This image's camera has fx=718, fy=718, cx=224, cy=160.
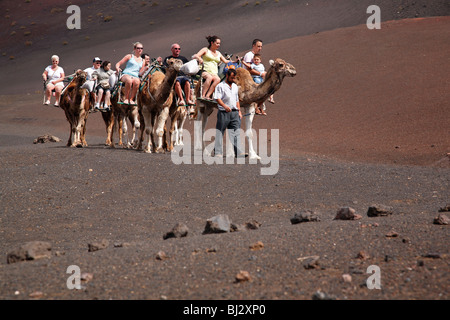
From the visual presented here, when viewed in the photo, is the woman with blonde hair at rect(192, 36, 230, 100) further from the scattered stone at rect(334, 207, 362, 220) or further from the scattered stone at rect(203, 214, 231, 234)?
the scattered stone at rect(203, 214, 231, 234)

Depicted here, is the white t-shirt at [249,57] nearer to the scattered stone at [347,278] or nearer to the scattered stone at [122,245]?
the scattered stone at [122,245]

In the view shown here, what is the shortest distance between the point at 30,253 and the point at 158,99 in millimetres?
9440

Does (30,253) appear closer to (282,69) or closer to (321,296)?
(321,296)

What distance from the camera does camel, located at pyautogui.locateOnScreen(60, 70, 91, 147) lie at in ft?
A: 60.0

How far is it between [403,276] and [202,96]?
10.6m

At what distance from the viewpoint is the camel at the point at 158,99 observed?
16469 millimetres

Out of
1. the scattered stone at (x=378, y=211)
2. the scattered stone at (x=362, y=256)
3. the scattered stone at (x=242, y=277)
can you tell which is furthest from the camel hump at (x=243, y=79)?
the scattered stone at (x=242, y=277)

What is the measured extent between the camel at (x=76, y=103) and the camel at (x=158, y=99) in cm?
185

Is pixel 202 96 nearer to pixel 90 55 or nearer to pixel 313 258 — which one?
pixel 313 258

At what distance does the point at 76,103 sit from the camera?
18.4m

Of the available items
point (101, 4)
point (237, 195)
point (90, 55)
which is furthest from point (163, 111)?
point (101, 4)

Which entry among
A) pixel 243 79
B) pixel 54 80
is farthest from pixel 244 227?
pixel 54 80

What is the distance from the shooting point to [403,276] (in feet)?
20.7

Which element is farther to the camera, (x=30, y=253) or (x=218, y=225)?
(x=218, y=225)
